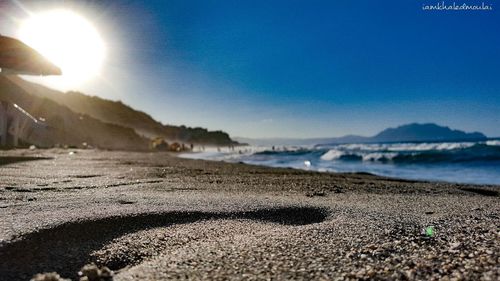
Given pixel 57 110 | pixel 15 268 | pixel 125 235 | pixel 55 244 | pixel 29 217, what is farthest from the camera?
pixel 57 110

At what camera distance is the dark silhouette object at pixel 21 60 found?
11914mm

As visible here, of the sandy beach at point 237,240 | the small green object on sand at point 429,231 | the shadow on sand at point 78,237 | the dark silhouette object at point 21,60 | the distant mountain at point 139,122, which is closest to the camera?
the sandy beach at point 237,240

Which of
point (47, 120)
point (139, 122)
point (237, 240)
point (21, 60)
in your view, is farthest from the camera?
point (139, 122)

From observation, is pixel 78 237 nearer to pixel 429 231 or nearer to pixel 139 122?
pixel 429 231

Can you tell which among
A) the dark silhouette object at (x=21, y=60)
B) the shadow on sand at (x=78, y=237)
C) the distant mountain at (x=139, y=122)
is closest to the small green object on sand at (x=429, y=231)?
the shadow on sand at (x=78, y=237)

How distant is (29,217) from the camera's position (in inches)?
102

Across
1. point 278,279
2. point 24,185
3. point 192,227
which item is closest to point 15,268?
point 192,227

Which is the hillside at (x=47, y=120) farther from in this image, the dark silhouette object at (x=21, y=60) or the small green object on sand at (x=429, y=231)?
the small green object on sand at (x=429, y=231)

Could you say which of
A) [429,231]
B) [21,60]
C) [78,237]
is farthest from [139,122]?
[429,231]

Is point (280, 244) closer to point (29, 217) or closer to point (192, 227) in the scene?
point (192, 227)

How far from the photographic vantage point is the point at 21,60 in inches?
494

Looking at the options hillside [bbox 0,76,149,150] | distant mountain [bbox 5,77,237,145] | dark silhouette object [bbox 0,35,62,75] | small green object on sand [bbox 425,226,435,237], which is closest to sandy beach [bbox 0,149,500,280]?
small green object on sand [bbox 425,226,435,237]

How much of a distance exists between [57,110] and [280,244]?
2723cm

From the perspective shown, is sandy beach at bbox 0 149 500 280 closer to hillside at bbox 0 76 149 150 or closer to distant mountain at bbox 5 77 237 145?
hillside at bbox 0 76 149 150
